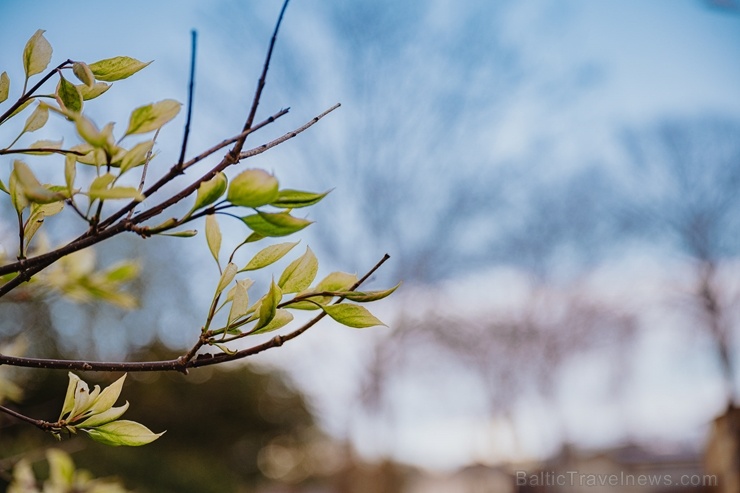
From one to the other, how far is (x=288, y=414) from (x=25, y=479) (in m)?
10.5

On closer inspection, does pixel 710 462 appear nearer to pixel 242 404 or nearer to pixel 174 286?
pixel 242 404

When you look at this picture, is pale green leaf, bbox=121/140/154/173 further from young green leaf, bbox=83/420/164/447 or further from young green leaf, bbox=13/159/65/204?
young green leaf, bbox=83/420/164/447

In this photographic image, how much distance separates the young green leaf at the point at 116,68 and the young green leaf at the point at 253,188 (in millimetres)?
235

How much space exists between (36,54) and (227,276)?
304 mm

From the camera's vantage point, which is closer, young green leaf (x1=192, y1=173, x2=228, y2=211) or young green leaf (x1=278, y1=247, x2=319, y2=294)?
young green leaf (x1=192, y1=173, x2=228, y2=211)

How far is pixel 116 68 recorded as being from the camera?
58cm

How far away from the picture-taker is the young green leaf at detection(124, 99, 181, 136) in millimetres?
446

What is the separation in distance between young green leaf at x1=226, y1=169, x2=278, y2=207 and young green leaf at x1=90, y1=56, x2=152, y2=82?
0.23 metres

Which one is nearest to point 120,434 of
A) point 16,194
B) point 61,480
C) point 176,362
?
point 176,362

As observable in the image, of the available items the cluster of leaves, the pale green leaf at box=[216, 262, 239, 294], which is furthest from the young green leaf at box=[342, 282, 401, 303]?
the cluster of leaves

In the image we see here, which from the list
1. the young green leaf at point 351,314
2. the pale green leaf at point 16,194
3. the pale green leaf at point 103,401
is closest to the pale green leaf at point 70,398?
the pale green leaf at point 103,401

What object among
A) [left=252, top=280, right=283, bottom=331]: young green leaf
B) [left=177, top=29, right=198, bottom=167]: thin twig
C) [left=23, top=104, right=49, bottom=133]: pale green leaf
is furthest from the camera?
[left=23, top=104, right=49, bottom=133]: pale green leaf

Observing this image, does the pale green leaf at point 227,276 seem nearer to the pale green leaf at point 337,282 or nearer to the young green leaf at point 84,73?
the pale green leaf at point 337,282

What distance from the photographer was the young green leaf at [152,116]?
446mm
